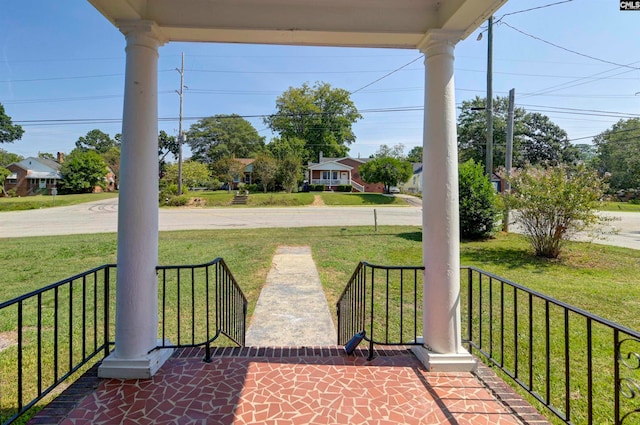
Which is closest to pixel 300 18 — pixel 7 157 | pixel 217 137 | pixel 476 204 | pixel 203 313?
pixel 203 313

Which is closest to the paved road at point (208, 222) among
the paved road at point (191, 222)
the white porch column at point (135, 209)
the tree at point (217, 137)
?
the paved road at point (191, 222)

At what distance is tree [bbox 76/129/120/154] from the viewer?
224ft

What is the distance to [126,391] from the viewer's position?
2.30 m

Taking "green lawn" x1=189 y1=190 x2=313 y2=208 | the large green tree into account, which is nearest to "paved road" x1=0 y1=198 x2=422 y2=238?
"green lawn" x1=189 y1=190 x2=313 y2=208

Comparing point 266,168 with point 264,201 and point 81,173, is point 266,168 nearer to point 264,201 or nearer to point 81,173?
point 264,201

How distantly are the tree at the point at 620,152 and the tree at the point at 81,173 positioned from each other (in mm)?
55926

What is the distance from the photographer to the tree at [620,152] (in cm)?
3459

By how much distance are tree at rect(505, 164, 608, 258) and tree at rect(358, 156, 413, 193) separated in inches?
823

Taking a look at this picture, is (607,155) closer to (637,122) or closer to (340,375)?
(637,122)

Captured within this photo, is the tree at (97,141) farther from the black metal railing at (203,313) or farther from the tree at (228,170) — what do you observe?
the black metal railing at (203,313)

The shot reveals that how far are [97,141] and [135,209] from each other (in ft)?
276

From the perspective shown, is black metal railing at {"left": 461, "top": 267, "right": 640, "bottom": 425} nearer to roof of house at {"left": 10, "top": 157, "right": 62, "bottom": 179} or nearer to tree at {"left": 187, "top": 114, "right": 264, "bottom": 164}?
tree at {"left": 187, "top": 114, "right": 264, "bottom": 164}

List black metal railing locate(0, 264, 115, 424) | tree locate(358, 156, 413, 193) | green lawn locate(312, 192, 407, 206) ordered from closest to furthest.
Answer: black metal railing locate(0, 264, 115, 424)
green lawn locate(312, 192, 407, 206)
tree locate(358, 156, 413, 193)

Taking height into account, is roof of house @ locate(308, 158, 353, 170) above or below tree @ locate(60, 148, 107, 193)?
above
